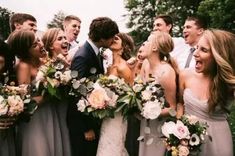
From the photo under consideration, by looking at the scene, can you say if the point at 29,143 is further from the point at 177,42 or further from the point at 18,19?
the point at 177,42

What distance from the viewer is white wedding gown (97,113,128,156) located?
20.8 feet

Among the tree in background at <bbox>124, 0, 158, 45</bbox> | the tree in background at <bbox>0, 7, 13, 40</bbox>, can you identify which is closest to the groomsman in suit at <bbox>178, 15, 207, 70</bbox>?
the tree in background at <bbox>0, 7, 13, 40</bbox>

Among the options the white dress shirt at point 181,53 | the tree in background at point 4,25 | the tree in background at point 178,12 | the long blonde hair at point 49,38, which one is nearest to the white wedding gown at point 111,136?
the long blonde hair at point 49,38

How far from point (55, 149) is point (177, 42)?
13.9ft

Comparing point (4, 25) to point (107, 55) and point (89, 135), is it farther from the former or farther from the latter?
point (89, 135)

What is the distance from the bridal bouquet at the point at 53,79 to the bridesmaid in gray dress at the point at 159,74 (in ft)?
3.78

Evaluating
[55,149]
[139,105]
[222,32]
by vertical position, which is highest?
[222,32]

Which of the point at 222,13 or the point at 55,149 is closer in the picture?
the point at 55,149

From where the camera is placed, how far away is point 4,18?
52969 mm

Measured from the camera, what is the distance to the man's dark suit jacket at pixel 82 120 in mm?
6238

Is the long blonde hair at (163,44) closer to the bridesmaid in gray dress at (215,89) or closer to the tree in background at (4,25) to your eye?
the bridesmaid in gray dress at (215,89)

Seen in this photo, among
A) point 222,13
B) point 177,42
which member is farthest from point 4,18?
point 177,42

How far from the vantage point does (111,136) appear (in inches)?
250

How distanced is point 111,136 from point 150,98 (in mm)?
1170
